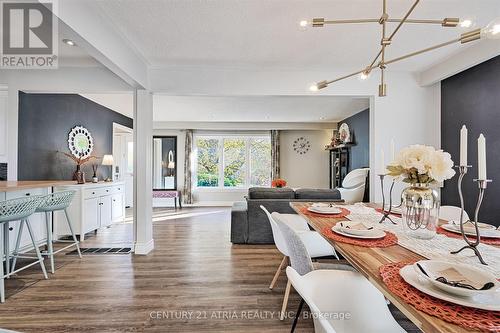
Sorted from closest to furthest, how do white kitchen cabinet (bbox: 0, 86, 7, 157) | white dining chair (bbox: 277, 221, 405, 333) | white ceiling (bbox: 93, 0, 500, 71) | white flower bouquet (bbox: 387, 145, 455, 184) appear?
white dining chair (bbox: 277, 221, 405, 333)
white flower bouquet (bbox: 387, 145, 455, 184)
white ceiling (bbox: 93, 0, 500, 71)
white kitchen cabinet (bbox: 0, 86, 7, 157)

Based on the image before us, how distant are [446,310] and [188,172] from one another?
23.2ft

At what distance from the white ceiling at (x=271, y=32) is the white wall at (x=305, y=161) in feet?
14.5

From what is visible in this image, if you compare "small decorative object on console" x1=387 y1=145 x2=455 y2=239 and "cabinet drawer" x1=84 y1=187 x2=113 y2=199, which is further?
"cabinet drawer" x1=84 y1=187 x2=113 y2=199

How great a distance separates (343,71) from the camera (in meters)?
3.43

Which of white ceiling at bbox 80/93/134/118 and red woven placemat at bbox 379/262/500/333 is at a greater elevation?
white ceiling at bbox 80/93/134/118

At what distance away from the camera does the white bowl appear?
0.76 m

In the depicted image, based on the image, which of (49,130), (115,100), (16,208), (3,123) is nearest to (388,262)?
(16,208)

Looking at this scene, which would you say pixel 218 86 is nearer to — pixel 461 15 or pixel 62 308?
pixel 461 15

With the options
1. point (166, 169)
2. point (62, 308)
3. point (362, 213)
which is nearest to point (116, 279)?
point (62, 308)

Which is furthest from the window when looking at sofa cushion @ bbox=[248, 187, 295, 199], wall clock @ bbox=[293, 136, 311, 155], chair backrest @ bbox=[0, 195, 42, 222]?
chair backrest @ bbox=[0, 195, 42, 222]

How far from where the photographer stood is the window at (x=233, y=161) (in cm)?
773

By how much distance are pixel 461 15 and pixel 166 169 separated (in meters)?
Result: 7.04

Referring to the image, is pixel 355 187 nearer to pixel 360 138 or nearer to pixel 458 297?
pixel 360 138

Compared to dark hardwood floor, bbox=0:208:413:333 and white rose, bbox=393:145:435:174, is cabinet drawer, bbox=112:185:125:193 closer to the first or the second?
dark hardwood floor, bbox=0:208:413:333
